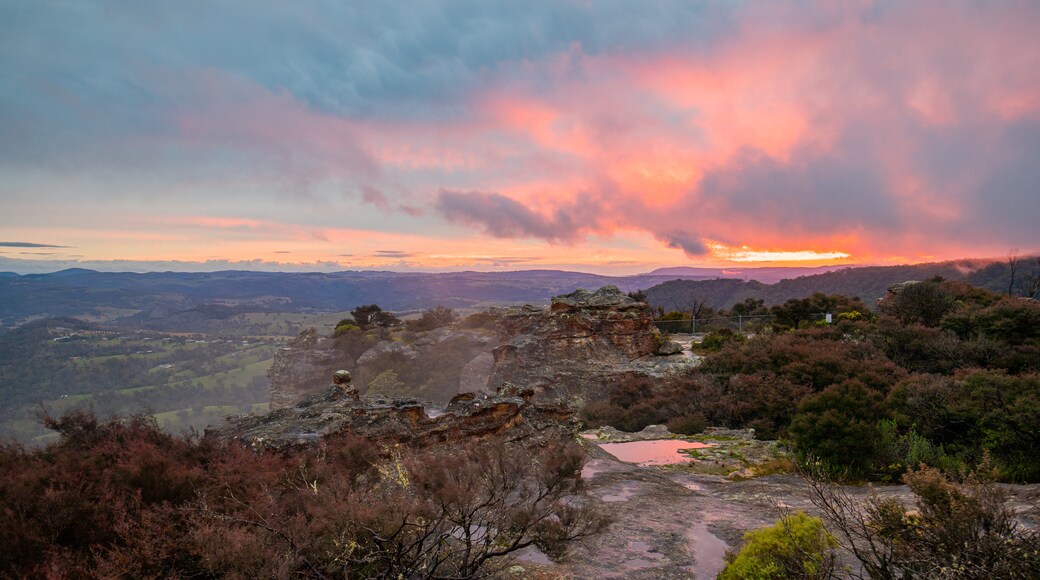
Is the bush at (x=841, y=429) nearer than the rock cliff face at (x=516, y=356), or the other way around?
the bush at (x=841, y=429)

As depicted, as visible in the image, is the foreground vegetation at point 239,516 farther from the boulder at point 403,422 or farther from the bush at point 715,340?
the bush at point 715,340

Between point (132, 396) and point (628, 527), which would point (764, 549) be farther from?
point (132, 396)

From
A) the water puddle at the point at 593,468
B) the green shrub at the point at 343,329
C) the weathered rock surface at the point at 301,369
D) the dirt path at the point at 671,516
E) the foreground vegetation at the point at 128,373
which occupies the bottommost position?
the foreground vegetation at the point at 128,373

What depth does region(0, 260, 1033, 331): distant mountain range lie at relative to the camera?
2948 inches

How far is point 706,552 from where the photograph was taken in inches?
208

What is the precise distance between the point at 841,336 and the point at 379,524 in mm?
21363

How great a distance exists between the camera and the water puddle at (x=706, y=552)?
4.88 metres

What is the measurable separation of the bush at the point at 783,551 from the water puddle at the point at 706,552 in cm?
47

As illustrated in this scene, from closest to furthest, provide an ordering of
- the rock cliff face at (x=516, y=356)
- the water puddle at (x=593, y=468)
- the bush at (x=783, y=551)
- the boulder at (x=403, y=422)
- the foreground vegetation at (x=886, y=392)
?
the bush at (x=783, y=551), the boulder at (x=403, y=422), the water puddle at (x=593, y=468), the foreground vegetation at (x=886, y=392), the rock cliff face at (x=516, y=356)

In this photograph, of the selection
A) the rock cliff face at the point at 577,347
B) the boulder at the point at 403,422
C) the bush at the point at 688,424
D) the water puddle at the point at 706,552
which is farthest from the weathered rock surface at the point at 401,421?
the rock cliff face at the point at 577,347

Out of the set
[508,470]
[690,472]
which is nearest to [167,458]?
[508,470]

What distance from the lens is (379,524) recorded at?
3992 mm

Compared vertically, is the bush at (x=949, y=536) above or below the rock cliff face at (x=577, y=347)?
above

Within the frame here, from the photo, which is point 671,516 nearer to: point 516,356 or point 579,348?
point 579,348
